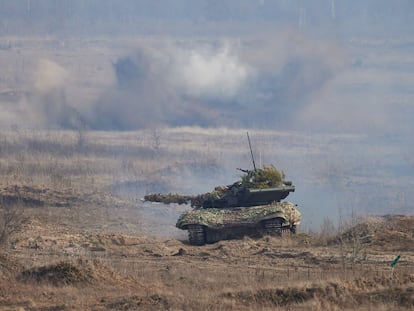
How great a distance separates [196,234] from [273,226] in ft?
8.95

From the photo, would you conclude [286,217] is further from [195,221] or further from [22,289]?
[22,289]

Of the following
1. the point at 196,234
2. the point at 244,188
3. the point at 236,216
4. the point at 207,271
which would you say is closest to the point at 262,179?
the point at 244,188

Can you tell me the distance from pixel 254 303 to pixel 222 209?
18098mm

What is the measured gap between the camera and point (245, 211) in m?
36.8

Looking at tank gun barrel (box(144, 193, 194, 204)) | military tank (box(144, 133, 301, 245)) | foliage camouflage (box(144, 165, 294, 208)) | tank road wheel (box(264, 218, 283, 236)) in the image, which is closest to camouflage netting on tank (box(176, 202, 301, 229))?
military tank (box(144, 133, 301, 245))

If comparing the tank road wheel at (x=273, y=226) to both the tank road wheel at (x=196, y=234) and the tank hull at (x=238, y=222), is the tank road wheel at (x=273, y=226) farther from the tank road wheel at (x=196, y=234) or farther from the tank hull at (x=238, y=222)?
the tank road wheel at (x=196, y=234)

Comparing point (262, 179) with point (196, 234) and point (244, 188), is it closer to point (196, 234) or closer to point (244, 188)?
point (244, 188)

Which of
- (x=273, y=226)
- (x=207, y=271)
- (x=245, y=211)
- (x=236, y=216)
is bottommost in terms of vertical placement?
(x=207, y=271)

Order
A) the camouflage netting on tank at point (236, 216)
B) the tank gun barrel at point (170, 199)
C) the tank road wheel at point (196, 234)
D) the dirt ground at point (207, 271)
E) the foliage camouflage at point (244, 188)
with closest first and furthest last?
1. the dirt ground at point (207, 271)
2. the camouflage netting on tank at point (236, 216)
3. the tank road wheel at point (196, 234)
4. the foliage camouflage at point (244, 188)
5. the tank gun barrel at point (170, 199)

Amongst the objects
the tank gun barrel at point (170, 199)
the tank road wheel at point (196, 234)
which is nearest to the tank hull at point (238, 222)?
the tank road wheel at point (196, 234)

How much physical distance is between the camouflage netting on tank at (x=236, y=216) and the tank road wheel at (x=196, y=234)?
24 centimetres

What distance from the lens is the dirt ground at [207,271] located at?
62.9ft

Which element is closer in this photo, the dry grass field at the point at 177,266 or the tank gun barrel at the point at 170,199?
the dry grass field at the point at 177,266

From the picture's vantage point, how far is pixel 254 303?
19.1 meters
